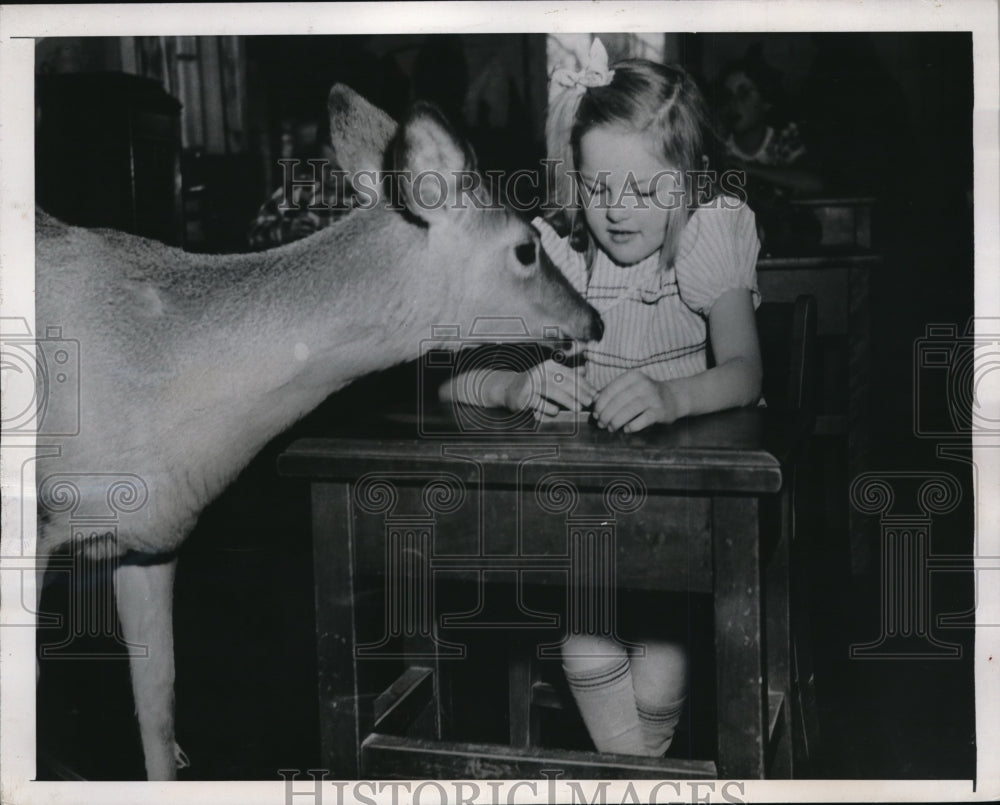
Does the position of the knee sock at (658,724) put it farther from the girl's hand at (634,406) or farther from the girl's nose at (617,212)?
→ the girl's nose at (617,212)

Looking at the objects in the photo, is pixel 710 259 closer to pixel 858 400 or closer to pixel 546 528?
pixel 858 400

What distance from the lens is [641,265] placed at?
4.63 feet

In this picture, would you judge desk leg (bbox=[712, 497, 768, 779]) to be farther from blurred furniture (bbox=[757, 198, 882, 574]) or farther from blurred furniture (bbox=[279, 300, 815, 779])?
blurred furniture (bbox=[757, 198, 882, 574])

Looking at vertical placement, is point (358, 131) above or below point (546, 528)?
above

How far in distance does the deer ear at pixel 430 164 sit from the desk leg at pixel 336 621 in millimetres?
421

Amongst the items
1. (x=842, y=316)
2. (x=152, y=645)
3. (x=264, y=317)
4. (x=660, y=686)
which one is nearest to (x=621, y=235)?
(x=842, y=316)

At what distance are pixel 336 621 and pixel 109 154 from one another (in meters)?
0.72

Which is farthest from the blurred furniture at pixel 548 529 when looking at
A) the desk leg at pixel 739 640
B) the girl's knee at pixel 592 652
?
the girl's knee at pixel 592 652

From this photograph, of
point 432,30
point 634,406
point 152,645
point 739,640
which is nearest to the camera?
point 739,640

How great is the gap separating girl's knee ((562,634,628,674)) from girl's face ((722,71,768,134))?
2.31 feet

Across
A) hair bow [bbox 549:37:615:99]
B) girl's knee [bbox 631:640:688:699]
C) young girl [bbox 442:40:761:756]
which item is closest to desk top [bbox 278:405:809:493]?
young girl [bbox 442:40:761:756]

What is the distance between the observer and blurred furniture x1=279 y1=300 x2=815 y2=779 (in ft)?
3.53

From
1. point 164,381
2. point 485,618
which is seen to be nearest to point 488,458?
point 485,618

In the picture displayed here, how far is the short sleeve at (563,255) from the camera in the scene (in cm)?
141
